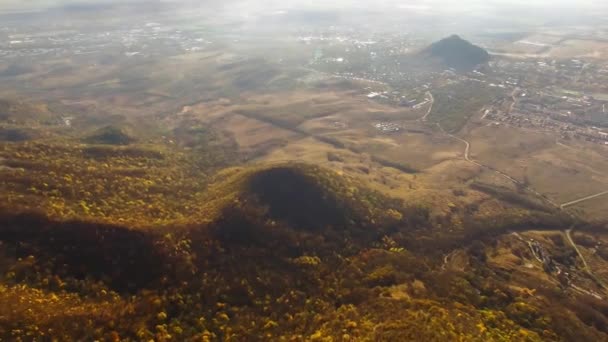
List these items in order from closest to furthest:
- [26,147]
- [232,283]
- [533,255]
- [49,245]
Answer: [49,245], [232,283], [533,255], [26,147]

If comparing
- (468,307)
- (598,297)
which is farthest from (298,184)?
(598,297)

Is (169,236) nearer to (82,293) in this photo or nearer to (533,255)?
(82,293)

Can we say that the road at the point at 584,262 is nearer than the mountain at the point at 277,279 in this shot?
No

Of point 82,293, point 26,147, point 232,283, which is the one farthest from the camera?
point 26,147

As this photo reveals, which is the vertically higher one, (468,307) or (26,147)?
(26,147)

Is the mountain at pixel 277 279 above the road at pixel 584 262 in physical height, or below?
above

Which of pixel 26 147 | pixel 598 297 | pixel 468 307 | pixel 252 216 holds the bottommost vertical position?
pixel 598 297

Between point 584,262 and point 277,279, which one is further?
point 584,262

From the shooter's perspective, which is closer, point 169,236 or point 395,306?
point 395,306

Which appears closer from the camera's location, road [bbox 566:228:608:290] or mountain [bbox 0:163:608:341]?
mountain [bbox 0:163:608:341]

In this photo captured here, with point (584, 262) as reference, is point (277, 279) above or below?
above

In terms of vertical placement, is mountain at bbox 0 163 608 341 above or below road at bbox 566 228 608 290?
above
